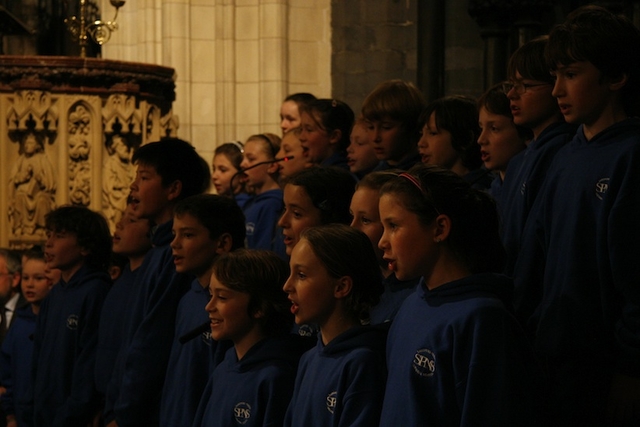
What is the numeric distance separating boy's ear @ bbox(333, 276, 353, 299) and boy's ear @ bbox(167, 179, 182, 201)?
1.68 meters

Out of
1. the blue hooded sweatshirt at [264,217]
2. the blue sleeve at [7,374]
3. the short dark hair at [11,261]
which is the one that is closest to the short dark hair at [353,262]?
the blue hooded sweatshirt at [264,217]

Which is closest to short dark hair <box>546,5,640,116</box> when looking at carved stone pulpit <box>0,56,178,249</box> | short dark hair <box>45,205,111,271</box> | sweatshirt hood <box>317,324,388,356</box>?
sweatshirt hood <box>317,324,388,356</box>

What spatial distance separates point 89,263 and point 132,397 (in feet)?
3.74

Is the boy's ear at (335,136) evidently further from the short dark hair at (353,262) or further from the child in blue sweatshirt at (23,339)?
the short dark hair at (353,262)

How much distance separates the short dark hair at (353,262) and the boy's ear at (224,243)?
100 centimetres

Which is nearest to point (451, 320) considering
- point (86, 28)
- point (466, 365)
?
point (466, 365)

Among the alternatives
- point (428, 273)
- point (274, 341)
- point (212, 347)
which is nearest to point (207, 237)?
point (212, 347)

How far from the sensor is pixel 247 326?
359cm

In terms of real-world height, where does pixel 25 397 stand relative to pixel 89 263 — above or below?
below

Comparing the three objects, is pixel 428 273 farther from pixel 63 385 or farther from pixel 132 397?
pixel 63 385

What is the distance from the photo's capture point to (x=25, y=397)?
215 inches

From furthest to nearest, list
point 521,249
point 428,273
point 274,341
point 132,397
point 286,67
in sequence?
point 286,67 < point 132,397 < point 274,341 < point 521,249 < point 428,273

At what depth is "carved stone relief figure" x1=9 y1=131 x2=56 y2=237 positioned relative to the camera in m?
6.75

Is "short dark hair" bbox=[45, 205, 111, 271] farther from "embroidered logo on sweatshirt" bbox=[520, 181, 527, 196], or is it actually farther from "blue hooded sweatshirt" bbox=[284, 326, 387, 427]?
"embroidered logo on sweatshirt" bbox=[520, 181, 527, 196]
